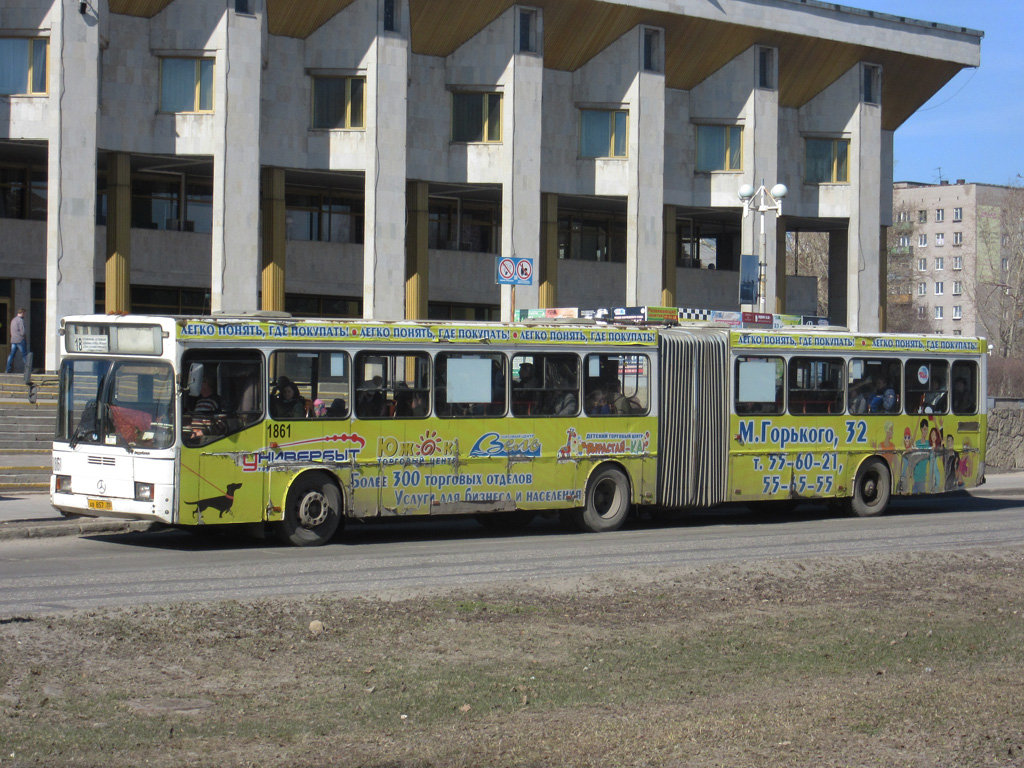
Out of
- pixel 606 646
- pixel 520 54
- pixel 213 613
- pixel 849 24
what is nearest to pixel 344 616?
pixel 213 613

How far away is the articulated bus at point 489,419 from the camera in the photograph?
14.7 meters

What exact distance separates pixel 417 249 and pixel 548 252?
4679 mm

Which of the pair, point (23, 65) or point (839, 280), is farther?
point (839, 280)

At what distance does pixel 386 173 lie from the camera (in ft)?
126

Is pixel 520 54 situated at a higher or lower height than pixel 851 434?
higher

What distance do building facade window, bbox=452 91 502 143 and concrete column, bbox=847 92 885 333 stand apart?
1491 centimetres

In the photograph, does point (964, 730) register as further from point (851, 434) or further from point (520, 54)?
point (520, 54)

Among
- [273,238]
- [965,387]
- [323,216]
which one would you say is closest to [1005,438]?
[965,387]

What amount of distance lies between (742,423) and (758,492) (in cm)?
113

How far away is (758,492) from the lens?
19547 mm

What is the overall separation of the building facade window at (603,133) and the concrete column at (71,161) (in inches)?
649

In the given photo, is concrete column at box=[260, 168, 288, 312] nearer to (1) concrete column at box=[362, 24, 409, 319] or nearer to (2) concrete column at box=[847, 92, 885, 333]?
(1) concrete column at box=[362, 24, 409, 319]

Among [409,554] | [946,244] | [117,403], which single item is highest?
[946,244]

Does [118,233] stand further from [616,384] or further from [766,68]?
[766,68]
